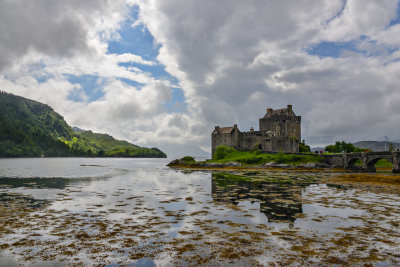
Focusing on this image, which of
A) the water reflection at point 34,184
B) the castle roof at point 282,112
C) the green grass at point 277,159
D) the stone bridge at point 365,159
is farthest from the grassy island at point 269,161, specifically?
the water reflection at point 34,184

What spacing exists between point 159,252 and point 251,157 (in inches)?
3274

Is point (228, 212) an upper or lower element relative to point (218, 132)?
lower

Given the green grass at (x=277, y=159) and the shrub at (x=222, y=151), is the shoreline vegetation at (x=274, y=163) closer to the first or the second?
the green grass at (x=277, y=159)

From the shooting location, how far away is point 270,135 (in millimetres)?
98375

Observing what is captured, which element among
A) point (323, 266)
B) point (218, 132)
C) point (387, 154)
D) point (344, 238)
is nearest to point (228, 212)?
point (344, 238)

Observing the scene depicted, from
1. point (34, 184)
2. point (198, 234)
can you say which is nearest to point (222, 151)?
point (34, 184)

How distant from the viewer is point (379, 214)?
18.2 m

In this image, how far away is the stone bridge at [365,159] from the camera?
65438mm

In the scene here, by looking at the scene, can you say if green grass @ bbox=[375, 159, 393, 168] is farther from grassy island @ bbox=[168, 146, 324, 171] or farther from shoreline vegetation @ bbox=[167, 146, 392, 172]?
grassy island @ bbox=[168, 146, 324, 171]

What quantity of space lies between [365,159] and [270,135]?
33.2 m

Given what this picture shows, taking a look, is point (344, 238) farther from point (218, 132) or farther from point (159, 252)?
point (218, 132)

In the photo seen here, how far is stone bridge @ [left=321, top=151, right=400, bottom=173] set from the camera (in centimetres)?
6544

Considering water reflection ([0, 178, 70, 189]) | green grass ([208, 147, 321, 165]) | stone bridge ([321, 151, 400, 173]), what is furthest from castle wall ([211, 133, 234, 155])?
water reflection ([0, 178, 70, 189])

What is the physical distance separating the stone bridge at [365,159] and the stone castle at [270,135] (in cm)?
1602
